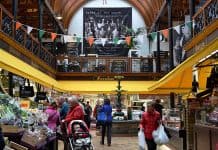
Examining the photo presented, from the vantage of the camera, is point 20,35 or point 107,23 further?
point 107,23

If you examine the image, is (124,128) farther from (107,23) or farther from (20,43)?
(107,23)

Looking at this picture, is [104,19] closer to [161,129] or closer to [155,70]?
[155,70]

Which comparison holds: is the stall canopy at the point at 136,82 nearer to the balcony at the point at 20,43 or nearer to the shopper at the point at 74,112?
the balcony at the point at 20,43

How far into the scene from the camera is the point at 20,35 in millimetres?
16484

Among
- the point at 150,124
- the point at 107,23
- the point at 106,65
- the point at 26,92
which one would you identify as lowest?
the point at 150,124

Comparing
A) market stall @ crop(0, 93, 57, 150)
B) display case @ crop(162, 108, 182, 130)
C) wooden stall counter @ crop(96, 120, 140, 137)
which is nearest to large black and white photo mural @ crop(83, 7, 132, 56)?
wooden stall counter @ crop(96, 120, 140, 137)

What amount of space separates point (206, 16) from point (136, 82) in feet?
49.2

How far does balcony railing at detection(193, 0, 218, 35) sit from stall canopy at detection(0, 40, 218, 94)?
137cm

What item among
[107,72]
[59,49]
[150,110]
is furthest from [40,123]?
[59,49]

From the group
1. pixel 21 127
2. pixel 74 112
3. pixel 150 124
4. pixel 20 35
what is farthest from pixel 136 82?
pixel 21 127

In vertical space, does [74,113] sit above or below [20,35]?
below

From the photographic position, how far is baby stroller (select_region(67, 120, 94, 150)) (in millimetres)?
8117

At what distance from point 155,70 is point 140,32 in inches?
285

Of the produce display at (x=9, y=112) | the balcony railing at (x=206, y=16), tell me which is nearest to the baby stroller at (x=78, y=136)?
the produce display at (x=9, y=112)
